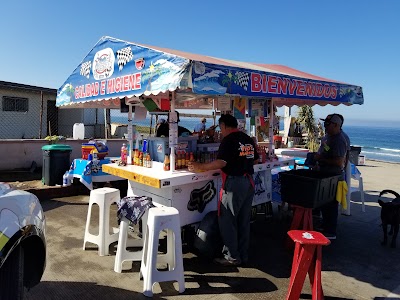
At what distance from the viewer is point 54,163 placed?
25.8 feet

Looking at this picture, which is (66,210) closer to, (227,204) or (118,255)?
(118,255)

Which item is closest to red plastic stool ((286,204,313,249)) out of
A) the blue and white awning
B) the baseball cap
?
the baseball cap

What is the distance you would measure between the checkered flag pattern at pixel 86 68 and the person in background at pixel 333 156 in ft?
13.3

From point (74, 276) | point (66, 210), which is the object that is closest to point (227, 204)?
point (74, 276)

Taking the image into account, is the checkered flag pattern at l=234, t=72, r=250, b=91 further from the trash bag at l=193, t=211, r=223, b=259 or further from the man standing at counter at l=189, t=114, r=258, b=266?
the trash bag at l=193, t=211, r=223, b=259

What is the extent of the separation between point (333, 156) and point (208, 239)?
2.57 m

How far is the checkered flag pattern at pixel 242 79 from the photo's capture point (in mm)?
4008

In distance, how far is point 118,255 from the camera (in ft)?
13.0

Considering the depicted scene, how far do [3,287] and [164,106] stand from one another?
3087 mm

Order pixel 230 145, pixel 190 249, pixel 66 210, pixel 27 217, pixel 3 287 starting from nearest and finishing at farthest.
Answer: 1. pixel 3 287
2. pixel 27 217
3. pixel 230 145
4. pixel 190 249
5. pixel 66 210

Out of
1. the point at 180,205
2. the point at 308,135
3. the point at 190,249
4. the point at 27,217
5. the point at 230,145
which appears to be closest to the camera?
the point at 27,217

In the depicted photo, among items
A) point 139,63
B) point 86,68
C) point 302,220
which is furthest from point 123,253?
point 86,68

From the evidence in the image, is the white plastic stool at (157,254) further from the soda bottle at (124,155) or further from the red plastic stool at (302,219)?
the red plastic stool at (302,219)

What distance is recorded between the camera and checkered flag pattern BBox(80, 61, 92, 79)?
521 cm
